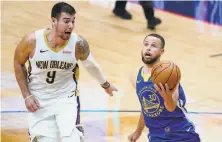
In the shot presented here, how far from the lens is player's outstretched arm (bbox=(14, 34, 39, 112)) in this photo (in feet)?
16.7

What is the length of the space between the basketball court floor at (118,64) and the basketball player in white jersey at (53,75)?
4.02 ft

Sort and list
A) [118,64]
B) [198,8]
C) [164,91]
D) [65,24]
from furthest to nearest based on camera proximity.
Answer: [198,8], [118,64], [65,24], [164,91]

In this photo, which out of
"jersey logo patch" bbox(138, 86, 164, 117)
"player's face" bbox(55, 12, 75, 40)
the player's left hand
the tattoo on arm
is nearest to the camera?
the player's left hand

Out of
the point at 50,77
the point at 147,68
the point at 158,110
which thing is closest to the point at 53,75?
the point at 50,77

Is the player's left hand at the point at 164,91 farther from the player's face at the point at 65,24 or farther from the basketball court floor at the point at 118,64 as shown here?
the basketball court floor at the point at 118,64

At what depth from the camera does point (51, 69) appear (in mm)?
5129

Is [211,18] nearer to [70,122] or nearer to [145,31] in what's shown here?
[145,31]

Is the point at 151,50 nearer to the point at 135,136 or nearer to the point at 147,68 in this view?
the point at 147,68

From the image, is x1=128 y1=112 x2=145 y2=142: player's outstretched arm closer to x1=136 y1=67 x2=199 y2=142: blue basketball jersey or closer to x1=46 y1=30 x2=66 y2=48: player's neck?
x1=136 y1=67 x2=199 y2=142: blue basketball jersey

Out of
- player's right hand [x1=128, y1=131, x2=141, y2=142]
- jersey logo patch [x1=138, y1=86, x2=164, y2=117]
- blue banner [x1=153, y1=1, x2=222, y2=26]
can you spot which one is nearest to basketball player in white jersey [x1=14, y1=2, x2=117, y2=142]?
player's right hand [x1=128, y1=131, x2=141, y2=142]

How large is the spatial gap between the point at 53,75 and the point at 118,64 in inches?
167

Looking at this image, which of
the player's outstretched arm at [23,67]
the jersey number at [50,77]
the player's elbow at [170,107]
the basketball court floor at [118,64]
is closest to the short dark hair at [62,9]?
the player's outstretched arm at [23,67]

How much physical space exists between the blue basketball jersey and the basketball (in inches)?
8.0

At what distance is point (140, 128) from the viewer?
16.8ft
